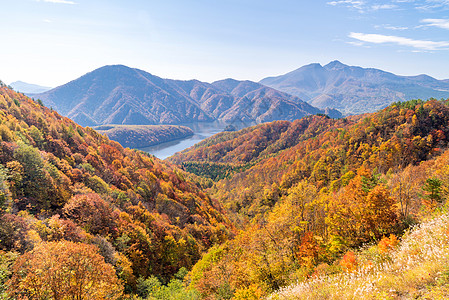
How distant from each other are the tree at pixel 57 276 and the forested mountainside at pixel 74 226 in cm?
6

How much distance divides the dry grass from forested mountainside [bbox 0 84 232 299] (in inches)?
603

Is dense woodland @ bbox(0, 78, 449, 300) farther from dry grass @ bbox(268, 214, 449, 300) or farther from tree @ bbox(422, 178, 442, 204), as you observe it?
dry grass @ bbox(268, 214, 449, 300)

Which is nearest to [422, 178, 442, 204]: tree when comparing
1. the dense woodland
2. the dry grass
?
the dense woodland

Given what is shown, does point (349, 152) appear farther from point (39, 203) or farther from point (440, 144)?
point (39, 203)

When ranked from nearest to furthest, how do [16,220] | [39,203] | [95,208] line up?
1. [16,220]
2. [39,203]
3. [95,208]

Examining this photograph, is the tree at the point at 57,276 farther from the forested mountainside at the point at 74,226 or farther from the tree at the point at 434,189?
the tree at the point at 434,189

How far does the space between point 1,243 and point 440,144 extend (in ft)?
399

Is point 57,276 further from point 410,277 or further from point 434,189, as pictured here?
point 434,189

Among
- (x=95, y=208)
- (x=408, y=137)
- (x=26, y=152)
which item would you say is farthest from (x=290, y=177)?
(x=26, y=152)

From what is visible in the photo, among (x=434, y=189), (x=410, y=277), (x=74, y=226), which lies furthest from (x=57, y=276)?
(x=434, y=189)

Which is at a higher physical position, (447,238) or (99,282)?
(447,238)

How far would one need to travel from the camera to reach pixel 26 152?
3522 centimetres

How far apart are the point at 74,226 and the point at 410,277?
35137 mm

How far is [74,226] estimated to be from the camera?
1163 inches
